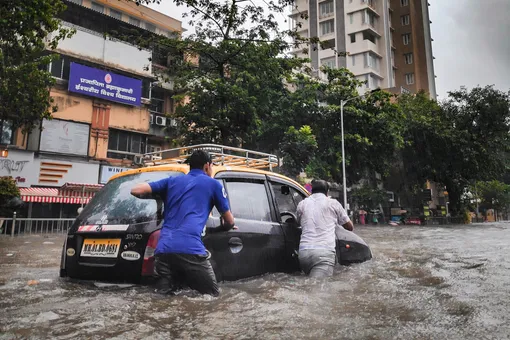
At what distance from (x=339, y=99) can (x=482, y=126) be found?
15616 mm

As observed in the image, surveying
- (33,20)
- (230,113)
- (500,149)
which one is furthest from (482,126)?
(33,20)

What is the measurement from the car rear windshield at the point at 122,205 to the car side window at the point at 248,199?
614mm

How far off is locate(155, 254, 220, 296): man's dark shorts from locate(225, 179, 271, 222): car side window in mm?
912

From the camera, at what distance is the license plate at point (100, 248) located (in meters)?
3.57

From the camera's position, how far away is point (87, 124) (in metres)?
20.7

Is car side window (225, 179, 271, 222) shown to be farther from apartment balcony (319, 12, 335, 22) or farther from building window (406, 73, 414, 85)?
building window (406, 73, 414, 85)

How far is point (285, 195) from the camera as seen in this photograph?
502 centimetres

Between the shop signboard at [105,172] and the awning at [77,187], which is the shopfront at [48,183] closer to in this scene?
the awning at [77,187]

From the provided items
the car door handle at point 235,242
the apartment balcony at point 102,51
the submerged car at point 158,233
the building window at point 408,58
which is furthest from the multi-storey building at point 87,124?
the building window at point 408,58

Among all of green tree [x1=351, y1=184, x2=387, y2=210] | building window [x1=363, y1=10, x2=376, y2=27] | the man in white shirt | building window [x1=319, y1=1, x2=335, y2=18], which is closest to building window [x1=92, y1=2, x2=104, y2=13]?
green tree [x1=351, y1=184, x2=387, y2=210]

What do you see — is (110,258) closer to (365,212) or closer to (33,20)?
(33,20)

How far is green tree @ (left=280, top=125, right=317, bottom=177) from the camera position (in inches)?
737

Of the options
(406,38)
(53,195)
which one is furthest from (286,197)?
(406,38)

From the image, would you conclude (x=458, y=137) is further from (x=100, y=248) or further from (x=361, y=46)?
(x=100, y=248)
